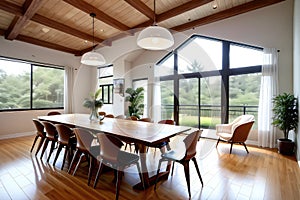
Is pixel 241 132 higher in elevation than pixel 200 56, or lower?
lower

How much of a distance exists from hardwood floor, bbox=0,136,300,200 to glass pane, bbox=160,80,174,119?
8.11ft

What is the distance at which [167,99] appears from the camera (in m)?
5.69

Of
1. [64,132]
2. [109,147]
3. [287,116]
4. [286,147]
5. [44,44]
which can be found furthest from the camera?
[44,44]

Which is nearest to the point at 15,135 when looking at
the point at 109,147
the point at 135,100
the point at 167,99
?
the point at 135,100

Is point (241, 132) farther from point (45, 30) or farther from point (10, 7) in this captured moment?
point (45, 30)

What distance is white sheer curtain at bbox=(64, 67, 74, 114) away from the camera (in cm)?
623

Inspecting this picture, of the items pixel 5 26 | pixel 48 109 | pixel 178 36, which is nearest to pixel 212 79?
pixel 178 36

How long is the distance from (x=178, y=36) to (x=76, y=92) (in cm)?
467

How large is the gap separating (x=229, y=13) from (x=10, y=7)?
518 cm

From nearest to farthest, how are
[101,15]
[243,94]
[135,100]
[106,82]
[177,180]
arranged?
[177,180] < [101,15] < [243,94] < [135,100] < [106,82]

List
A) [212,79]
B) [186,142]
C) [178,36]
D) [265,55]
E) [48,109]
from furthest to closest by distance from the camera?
[48,109] < [178,36] < [212,79] < [265,55] < [186,142]

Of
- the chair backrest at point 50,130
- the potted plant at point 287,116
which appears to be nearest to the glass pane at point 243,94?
the potted plant at point 287,116

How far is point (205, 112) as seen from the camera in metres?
4.84

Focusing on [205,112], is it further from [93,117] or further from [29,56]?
[29,56]
